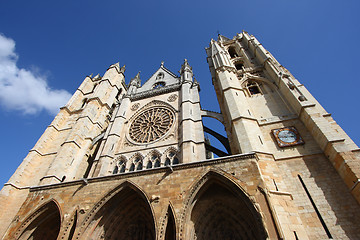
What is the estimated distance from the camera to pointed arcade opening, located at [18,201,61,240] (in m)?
7.82

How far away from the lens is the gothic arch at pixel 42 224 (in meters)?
7.66

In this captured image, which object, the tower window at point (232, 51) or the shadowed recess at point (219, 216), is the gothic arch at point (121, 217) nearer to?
the shadowed recess at point (219, 216)

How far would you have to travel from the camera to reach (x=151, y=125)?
40.5 feet

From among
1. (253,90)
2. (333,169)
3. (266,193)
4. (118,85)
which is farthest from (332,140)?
(118,85)

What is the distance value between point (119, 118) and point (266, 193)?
1030 cm

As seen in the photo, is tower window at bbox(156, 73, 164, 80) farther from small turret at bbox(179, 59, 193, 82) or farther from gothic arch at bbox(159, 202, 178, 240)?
gothic arch at bbox(159, 202, 178, 240)

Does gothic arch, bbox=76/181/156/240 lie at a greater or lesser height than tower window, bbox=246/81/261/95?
lesser

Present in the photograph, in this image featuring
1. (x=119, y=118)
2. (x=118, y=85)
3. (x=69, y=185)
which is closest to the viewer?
(x=69, y=185)

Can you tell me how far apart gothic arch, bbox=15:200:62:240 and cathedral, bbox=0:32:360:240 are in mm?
38

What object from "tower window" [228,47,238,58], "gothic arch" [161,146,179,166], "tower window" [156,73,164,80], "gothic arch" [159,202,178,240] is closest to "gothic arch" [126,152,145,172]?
"gothic arch" [161,146,179,166]

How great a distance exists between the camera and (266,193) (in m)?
5.77

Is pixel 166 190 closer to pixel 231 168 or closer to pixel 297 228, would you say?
pixel 231 168

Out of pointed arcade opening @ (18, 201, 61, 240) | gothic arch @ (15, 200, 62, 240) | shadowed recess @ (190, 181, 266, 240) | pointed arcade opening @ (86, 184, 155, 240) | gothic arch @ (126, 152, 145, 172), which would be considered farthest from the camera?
gothic arch @ (126, 152, 145, 172)

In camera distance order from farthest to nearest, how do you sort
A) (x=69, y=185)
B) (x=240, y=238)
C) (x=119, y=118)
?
1. (x=119, y=118)
2. (x=69, y=185)
3. (x=240, y=238)
